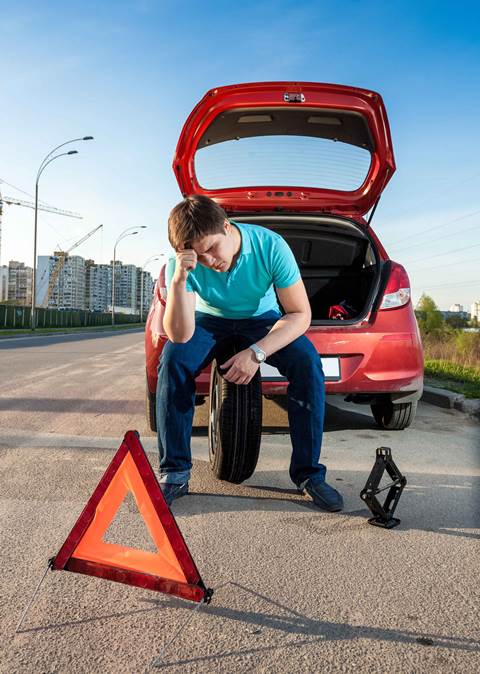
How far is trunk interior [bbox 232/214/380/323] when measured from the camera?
4805 millimetres

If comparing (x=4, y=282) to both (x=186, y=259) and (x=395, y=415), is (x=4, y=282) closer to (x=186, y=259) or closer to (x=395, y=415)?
(x=395, y=415)

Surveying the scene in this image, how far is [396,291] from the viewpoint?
429 centimetres

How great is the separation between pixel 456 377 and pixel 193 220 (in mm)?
6609

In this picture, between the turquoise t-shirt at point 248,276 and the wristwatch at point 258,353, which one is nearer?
the wristwatch at point 258,353

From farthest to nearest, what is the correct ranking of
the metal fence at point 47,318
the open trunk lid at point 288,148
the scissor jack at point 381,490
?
the metal fence at point 47,318 < the open trunk lid at point 288,148 < the scissor jack at point 381,490

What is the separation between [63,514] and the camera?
2760 millimetres

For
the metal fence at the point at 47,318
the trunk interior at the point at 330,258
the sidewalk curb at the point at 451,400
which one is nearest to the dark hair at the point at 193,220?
the trunk interior at the point at 330,258

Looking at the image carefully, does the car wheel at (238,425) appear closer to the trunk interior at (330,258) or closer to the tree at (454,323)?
the trunk interior at (330,258)

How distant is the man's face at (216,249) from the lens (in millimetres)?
2801

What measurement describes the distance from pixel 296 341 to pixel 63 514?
4.60 ft

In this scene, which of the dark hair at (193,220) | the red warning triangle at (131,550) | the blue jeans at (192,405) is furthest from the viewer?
the blue jeans at (192,405)

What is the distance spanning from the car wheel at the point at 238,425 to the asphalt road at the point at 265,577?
0.52 feet

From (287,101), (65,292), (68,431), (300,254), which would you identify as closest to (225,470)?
(68,431)

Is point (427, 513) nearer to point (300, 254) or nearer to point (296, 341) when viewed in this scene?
point (296, 341)
